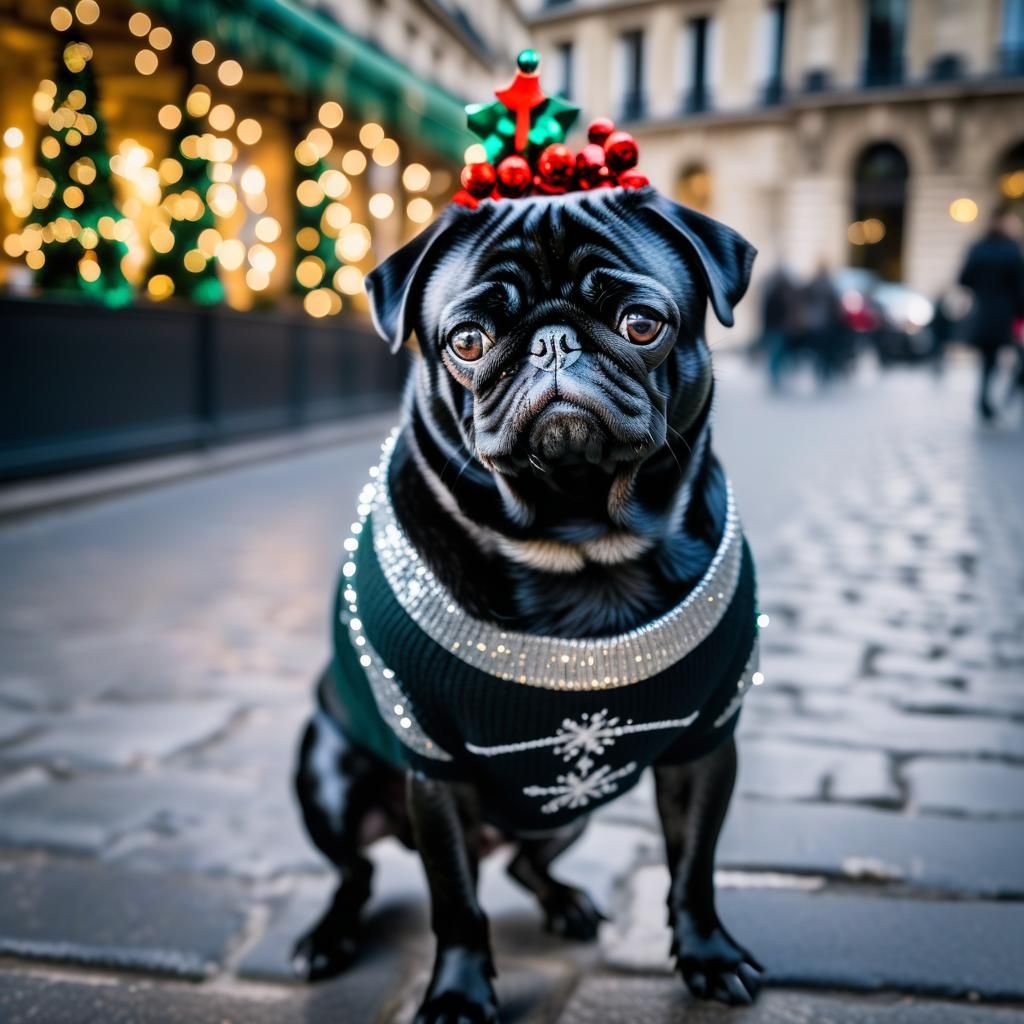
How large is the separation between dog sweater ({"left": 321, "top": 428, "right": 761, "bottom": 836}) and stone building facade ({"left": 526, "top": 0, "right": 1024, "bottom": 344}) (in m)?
29.7

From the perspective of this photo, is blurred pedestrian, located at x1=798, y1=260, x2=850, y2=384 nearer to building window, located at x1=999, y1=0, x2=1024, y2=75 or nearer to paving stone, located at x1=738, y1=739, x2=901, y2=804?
paving stone, located at x1=738, y1=739, x2=901, y2=804

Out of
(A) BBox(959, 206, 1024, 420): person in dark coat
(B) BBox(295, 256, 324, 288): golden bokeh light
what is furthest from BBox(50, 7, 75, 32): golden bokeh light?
(A) BBox(959, 206, 1024, 420): person in dark coat

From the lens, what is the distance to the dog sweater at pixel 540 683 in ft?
5.75

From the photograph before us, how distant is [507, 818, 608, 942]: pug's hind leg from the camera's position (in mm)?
2176

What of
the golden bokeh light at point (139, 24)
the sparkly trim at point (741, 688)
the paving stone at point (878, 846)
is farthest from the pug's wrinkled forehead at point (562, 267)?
the golden bokeh light at point (139, 24)

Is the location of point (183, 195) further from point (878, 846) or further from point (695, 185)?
point (695, 185)

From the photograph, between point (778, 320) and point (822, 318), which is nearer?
point (778, 320)

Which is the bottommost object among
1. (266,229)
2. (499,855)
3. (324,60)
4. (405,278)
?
(499,855)

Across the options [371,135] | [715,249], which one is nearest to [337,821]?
[715,249]

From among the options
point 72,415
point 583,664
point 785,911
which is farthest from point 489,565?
point 72,415

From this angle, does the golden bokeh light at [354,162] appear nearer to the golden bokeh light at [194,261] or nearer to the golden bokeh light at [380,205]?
the golden bokeh light at [380,205]

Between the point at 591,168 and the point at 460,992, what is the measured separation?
4.34 ft

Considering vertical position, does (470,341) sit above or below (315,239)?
below

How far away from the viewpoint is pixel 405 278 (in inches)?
72.4
